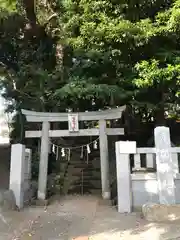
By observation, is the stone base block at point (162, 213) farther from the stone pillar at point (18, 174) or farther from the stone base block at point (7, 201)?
the stone pillar at point (18, 174)

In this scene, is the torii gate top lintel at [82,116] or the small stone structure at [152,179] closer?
the small stone structure at [152,179]

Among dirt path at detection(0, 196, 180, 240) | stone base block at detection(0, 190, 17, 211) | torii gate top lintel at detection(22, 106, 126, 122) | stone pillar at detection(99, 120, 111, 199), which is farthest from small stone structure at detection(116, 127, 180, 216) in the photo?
stone base block at detection(0, 190, 17, 211)

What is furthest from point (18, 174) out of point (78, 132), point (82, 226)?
point (82, 226)

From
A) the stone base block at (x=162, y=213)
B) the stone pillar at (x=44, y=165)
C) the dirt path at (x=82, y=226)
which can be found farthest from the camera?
the stone pillar at (x=44, y=165)

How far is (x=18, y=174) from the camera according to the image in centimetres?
848

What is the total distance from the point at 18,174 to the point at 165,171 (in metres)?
3.95

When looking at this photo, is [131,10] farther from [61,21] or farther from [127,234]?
[127,234]

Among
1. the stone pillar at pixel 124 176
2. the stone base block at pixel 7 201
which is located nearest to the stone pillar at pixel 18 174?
the stone base block at pixel 7 201

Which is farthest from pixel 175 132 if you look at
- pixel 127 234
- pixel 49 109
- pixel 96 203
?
pixel 127 234

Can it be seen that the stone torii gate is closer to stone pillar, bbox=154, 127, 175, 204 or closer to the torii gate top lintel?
the torii gate top lintel

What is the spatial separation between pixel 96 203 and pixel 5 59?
1042 cm

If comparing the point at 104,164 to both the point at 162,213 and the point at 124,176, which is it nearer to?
the point at 124,176

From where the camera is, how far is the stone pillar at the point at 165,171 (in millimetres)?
7355

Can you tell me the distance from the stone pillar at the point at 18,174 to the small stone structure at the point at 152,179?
8.90 feet
